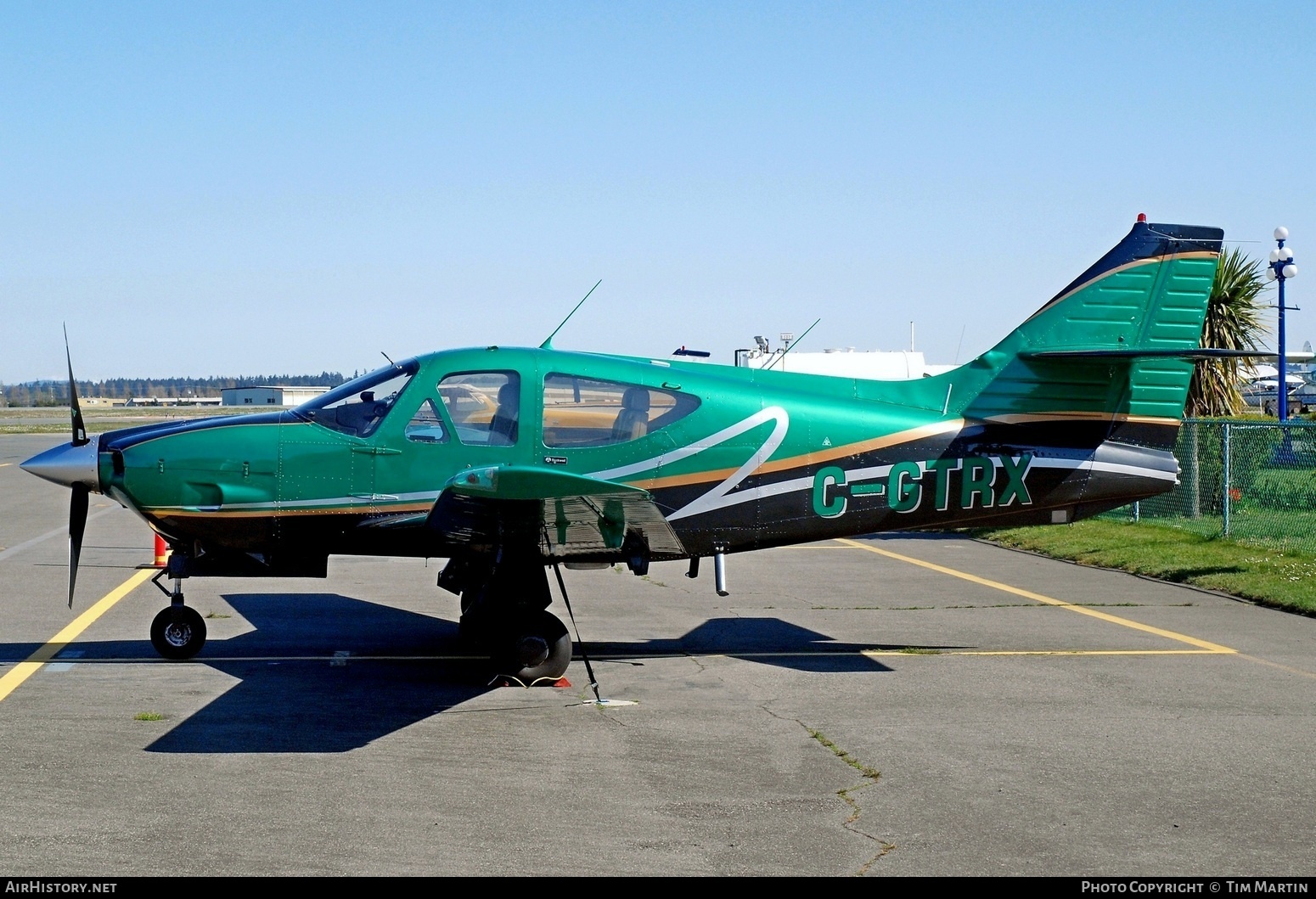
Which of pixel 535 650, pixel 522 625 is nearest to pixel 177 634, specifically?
pixel 522 625

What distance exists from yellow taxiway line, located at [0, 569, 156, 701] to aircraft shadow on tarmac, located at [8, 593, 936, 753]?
22 cm

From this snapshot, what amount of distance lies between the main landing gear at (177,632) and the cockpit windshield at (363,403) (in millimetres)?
1714

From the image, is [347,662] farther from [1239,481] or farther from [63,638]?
[1239,481]

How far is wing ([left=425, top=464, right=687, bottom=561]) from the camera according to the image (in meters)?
6.96

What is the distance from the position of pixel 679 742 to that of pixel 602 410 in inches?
115

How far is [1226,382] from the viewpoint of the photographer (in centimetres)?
2194

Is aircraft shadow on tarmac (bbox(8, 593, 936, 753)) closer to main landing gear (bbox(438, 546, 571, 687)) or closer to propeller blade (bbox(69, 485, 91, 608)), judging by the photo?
main landing gear (bbox(438, 546, 571, 687))

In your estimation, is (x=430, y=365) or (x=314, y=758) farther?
(x=430, y=365)

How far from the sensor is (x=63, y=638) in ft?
33.6

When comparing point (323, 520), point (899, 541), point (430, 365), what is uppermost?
point (430, 365)

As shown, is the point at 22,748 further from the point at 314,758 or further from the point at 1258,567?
the point at 1258,567

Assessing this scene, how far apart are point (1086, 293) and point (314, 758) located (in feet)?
23.5

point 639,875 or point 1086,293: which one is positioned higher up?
point 1086,293
